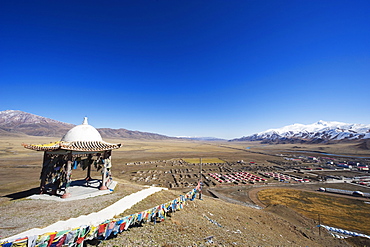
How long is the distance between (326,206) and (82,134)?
4018cm

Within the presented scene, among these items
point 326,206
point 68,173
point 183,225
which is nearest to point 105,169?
point 68,173

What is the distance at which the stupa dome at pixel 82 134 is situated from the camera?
1734 centimetres

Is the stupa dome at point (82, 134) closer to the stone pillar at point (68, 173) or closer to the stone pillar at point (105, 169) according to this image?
the stone pillar at point (105, 169)

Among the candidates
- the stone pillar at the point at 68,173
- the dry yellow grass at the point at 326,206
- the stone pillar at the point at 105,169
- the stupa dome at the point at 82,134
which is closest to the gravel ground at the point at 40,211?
the stone pillar at the point at 68,173

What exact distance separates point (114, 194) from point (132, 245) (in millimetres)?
9776

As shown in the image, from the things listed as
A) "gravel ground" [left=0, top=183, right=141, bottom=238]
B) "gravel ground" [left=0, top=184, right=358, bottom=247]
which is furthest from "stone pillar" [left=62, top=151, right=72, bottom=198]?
"gravel ground" [left=0, top=184, right=358, bottom=247]

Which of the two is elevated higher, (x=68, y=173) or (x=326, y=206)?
(x=68, y=173)

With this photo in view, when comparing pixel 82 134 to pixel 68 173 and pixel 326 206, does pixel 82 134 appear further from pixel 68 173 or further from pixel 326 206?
pixel 326 206

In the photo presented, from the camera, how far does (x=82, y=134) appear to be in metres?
17.8

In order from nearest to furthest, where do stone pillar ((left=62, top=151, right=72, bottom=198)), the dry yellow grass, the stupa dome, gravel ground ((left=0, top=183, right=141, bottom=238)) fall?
gravel ground ((left=0, top=183, right=141, bottom=238)) < stone pillar ((left=62, top=151, right=72, bottom=198)) < the stupa dome < the dry yellow grass

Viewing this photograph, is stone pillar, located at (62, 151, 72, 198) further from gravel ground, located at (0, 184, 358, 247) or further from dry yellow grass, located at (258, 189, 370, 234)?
dry yellow grass, located at (258, 189, 370, 234)

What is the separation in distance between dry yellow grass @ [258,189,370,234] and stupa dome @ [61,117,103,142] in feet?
101

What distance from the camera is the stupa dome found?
56.9 feet

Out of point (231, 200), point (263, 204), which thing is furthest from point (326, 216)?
point (231, 200)
